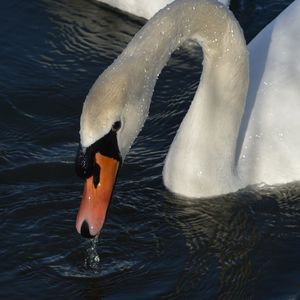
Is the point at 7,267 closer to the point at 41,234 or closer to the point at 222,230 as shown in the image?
the point at 41,234

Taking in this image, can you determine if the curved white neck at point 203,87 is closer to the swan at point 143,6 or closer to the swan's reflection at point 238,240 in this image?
the swan's reflection at point 238,240

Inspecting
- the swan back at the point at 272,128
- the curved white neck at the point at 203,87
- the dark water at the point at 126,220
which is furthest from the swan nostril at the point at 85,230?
the swan back at the point at 272,128

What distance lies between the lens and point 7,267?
937 centimetres

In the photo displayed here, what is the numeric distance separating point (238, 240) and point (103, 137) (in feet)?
5.71

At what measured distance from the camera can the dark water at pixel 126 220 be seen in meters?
9.24

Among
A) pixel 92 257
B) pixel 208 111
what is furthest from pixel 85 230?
pixel 208 111

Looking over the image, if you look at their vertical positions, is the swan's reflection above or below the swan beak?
below

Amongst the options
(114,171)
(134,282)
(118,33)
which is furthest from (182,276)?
(118,33)

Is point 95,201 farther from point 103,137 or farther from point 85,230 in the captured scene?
point 103,137

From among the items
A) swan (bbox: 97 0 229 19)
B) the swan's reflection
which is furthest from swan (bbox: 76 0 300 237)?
swan (bbox: 97 0 229 19)

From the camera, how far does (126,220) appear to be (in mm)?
9930

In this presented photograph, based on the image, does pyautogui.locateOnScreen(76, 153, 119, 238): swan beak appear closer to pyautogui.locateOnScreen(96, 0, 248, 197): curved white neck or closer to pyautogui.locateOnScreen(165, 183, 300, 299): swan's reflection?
pyautogui.locateOnScreen(96, 0, 248, 197): curved white neck

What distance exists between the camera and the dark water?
924 cm

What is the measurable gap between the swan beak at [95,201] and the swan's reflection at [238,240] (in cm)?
74
